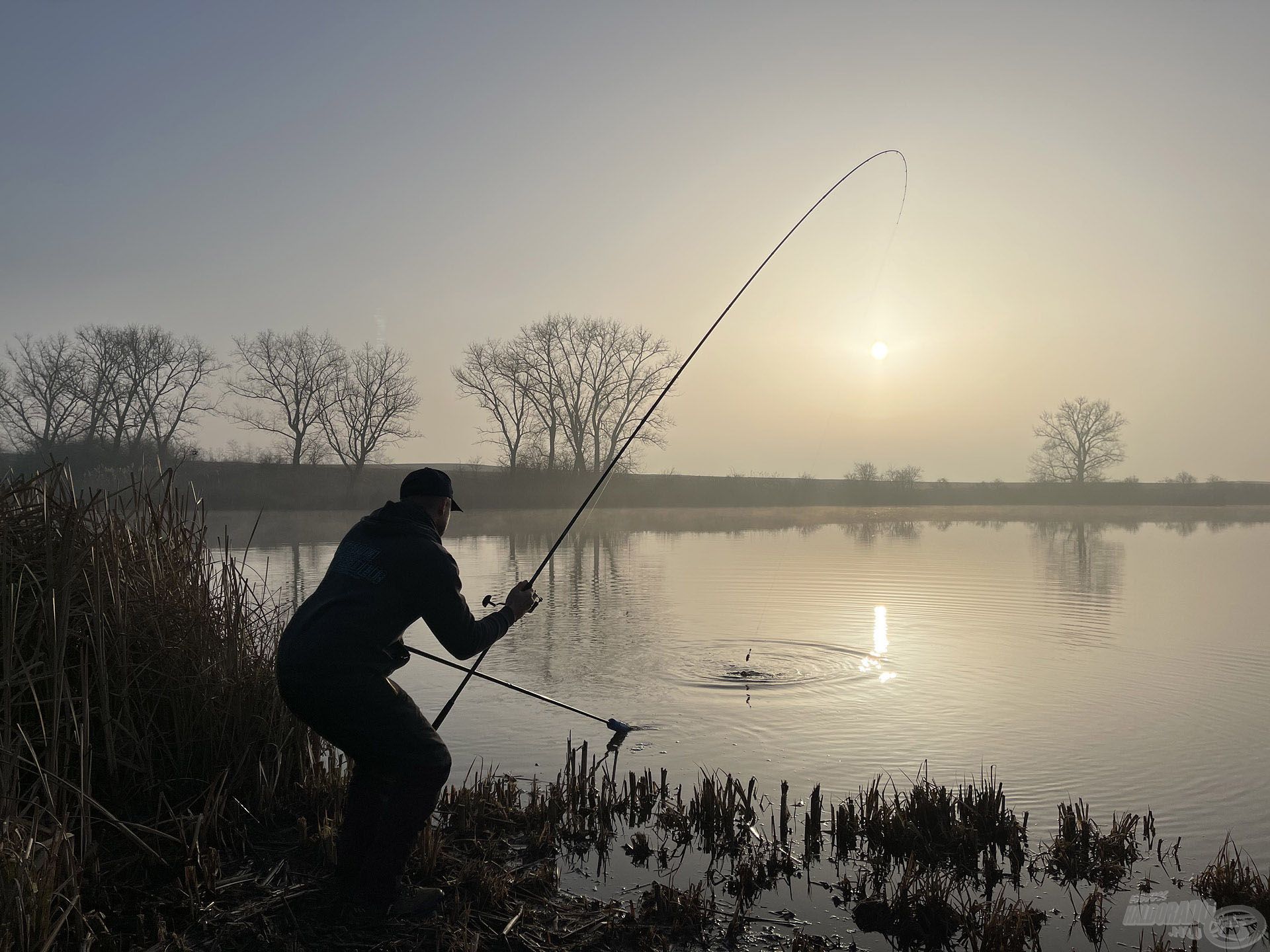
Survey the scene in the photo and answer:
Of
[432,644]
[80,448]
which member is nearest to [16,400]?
[80,448]

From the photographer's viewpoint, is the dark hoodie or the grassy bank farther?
the grassy bank

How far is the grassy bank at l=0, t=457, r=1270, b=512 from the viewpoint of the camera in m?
45.1

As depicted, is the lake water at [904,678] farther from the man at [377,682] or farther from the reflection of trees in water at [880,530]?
the reflection of trees in water at [880,530]

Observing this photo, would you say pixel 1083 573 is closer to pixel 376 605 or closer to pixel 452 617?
pixel 452 617

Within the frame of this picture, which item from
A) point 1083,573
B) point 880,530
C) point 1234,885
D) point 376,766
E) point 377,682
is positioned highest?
point 377,682

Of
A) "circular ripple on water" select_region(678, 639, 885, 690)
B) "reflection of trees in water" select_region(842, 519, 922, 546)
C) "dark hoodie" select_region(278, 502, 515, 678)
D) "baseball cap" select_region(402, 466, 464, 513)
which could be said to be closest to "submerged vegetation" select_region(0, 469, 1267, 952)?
"dark hoodie" select_region(278, 502, 515, 678)

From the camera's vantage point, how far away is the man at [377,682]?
3.60 metres

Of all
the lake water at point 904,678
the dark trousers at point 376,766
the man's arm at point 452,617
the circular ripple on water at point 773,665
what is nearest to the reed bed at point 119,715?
the dark trousers at point 376,766

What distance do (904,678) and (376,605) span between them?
7221 millimetres

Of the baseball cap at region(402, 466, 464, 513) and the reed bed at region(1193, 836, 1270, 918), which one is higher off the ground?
the baseball cap at region(402, 466, 464, 513)

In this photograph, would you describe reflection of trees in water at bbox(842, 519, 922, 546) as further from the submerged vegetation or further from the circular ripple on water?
the submerged vegetation

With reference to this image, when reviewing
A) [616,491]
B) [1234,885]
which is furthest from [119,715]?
[616,491]

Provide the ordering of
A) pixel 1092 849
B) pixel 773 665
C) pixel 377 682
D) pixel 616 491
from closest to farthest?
pixel 377 682 → pixel 1092 849 → pixel 773 665 → pixel 616 491

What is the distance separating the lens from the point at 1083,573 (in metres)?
20.5
